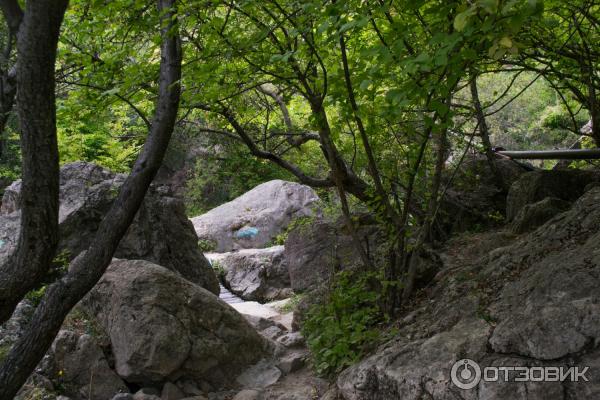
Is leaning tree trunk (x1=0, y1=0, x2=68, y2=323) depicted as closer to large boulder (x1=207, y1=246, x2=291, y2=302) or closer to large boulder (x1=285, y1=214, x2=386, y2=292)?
large boulder (x1=285, y1=214, x2=386, y2=292)

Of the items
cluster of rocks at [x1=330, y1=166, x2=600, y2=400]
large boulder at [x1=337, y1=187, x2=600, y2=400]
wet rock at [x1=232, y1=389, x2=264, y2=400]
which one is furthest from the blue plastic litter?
large boulder at [x1=337, y1=187, x2=600, y2=400]

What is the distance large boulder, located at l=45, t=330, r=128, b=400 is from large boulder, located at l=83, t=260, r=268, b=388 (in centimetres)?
15

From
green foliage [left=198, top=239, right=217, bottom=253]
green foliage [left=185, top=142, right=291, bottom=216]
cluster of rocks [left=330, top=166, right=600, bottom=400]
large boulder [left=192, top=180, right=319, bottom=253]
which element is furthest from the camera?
green foliage [left=185, top=142, right=291, bottom=216]

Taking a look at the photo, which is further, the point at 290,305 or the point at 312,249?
the point at 290,305

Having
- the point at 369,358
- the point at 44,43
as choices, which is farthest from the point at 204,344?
the point at 44,43

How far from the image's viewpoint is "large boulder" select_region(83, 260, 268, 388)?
571 cm

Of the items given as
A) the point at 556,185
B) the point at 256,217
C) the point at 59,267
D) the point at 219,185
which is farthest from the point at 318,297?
the point at 219,185

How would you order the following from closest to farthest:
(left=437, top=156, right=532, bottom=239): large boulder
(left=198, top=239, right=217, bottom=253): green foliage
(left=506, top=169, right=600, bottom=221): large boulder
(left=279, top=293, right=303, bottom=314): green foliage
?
(left=506, top=169, right=600, bottom=221): large boulder, (left=437, top=156, right=532, bottom=239): large boulder, (left=279, top=293, right=303, bottom=314): green foliage, (left=198, top=239, right=217, bottom=253): green foliage

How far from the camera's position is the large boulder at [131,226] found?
31.0 feet

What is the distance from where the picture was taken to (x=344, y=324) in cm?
491

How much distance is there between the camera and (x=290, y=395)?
524 centimetres

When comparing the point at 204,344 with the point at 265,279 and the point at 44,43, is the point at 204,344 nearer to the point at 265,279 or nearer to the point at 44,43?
the point at 44,43

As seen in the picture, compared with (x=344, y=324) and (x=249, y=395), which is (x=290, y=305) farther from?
(x=344, y=324)

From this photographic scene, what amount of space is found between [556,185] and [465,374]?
4.25m
